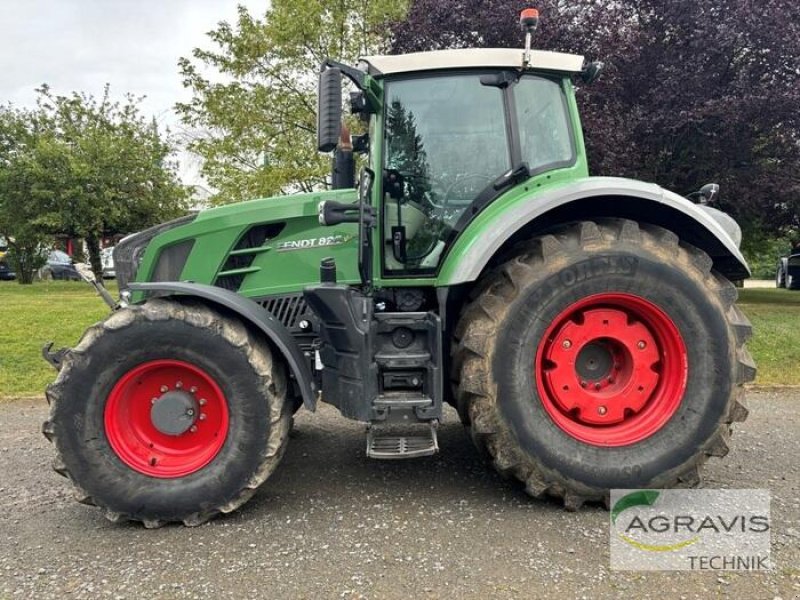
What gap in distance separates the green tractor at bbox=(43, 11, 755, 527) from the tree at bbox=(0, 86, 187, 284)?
17.2 m

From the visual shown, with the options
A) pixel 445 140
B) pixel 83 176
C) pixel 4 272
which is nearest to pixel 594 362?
pixel 445 140

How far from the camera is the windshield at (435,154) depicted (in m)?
3.41

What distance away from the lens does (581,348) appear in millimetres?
3287

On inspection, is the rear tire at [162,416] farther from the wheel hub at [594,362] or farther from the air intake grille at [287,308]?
the wheel hub at [594,362]

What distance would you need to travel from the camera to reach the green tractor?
10.0 feet

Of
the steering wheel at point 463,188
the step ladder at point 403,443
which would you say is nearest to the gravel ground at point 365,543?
the step ladder at point 403,443

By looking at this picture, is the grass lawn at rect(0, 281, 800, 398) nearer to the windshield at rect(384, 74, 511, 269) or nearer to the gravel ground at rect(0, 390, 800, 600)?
the gravel ground at rect(0, 390, 800, 600)

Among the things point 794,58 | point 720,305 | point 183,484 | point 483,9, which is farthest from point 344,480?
point 794,58

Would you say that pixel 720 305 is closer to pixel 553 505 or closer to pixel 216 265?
pixel 553 505

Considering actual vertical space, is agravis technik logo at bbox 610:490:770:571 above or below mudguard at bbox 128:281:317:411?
below

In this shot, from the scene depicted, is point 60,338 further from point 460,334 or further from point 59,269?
point 59,269

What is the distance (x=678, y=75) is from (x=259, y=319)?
8.95 metres

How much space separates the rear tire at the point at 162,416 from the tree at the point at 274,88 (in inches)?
354

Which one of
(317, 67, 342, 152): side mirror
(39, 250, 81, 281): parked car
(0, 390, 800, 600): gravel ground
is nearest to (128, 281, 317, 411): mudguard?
(0, 390, 800, 600): gravel ground
